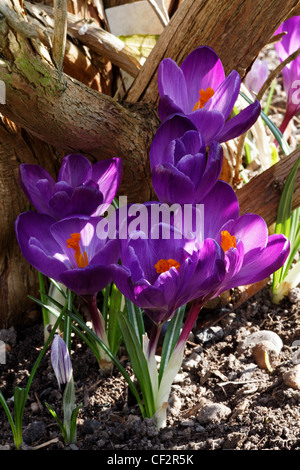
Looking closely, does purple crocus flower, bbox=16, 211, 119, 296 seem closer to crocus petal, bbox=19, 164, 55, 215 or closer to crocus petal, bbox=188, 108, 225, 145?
crocus petal, bbox=19, 164, 55, 215

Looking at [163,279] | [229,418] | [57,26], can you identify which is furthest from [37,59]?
[229,418]

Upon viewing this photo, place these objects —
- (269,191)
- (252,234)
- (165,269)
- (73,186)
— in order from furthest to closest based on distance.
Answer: (269,191), (73,186), (252,234), (165,269)

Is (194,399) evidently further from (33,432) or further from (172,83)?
(172,83)

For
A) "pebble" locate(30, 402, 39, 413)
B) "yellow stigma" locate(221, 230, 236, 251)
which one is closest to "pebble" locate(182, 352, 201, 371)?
"pebble" locate(30, 402, 39, 413)

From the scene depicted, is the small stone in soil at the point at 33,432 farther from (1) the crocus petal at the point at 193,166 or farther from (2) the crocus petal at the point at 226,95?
(2) the crocus petal at the point at 226,95

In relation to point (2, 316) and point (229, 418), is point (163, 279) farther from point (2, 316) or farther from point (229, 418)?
point (2, 316)

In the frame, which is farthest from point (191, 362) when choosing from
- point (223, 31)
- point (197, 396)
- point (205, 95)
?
point (223, 31)
